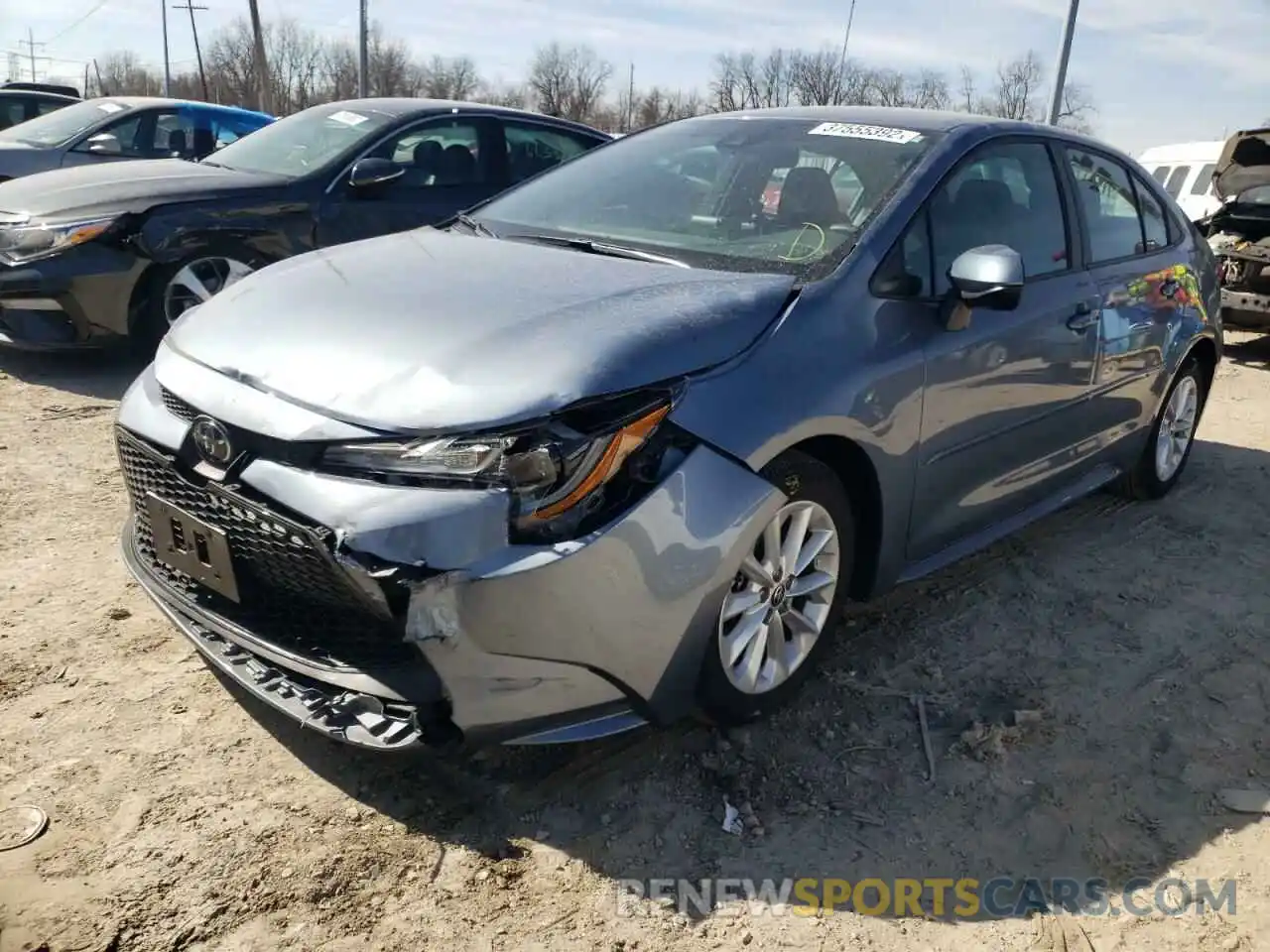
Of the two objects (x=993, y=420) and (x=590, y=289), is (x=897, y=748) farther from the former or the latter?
(x=590, y=289)

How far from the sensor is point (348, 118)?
6.44 m

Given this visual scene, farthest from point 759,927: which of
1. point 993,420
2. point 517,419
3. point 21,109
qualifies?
point 21,109

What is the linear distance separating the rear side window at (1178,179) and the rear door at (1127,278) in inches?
359

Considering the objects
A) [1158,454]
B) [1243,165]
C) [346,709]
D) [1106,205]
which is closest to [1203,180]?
[1243,165]

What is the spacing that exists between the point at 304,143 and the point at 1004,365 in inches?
187

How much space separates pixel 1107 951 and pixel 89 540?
3406mm

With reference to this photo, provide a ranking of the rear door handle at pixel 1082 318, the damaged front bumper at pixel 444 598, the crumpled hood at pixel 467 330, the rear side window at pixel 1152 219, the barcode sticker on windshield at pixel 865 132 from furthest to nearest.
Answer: the rear side window at pixel 1152 219 → the rear door handle at pixel 1082 318 → the barcode sticker on windshield at pixel 865 132 → the crumpled hood at pixel 467 330 → the damaged front bumper at pixel 444 598

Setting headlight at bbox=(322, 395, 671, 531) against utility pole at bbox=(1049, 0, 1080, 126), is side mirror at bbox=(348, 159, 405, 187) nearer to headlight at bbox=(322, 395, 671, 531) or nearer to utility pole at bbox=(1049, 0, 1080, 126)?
headlight at bbox=(322, 395, 671, 531)

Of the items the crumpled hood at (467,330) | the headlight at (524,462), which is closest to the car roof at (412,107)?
→ the crumpled hood at (467,330)

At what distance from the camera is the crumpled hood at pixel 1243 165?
9.29 m

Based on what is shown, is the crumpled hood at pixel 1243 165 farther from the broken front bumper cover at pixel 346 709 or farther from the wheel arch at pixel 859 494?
the broken front bumper cover at pixel 346 709

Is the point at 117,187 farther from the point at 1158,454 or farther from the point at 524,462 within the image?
the point at 1158,454

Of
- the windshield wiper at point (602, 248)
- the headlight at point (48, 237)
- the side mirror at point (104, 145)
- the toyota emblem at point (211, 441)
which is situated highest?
the windshield wiper at point (602, 248)

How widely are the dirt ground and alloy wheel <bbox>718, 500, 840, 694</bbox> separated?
217mm
